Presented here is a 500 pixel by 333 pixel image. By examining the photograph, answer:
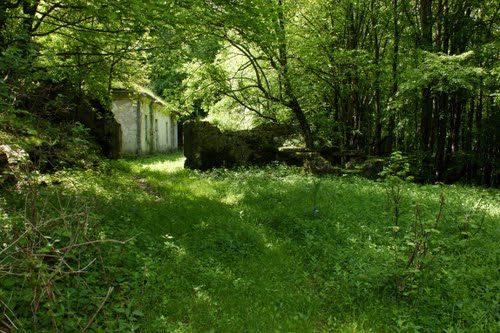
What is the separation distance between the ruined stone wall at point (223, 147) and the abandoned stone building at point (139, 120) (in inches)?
300

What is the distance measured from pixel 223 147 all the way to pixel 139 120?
40.6ft

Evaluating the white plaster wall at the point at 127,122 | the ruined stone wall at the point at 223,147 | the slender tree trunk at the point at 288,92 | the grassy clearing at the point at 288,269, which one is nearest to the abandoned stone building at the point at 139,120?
the white plaster wall at the point at 127,122

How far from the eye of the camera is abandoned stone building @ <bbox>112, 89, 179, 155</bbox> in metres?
25.3

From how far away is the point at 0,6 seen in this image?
5.43 m

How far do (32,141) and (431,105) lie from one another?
1468cm

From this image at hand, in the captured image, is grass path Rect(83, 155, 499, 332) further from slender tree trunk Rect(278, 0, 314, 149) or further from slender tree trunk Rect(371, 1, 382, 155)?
slender tree trunk Rect(371, 1, 382, 155)

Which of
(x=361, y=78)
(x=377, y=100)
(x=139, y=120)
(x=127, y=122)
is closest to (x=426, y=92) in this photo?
(x=377, y=100)

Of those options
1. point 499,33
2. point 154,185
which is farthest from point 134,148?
point 499,33

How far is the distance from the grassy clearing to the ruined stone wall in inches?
271

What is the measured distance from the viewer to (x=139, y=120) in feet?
85.7

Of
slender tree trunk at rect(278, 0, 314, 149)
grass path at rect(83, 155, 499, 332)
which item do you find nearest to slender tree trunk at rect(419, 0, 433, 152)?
slender tree trunk at rect(278, 0, 314, 149)

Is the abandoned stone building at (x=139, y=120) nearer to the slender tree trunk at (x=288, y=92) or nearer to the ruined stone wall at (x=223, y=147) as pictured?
the ruined stone wall at (x=223, y=147)

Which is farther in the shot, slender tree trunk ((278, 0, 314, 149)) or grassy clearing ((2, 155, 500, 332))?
slender tree trunk ((278, 0, 314, 149))

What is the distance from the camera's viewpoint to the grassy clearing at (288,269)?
4305mm
